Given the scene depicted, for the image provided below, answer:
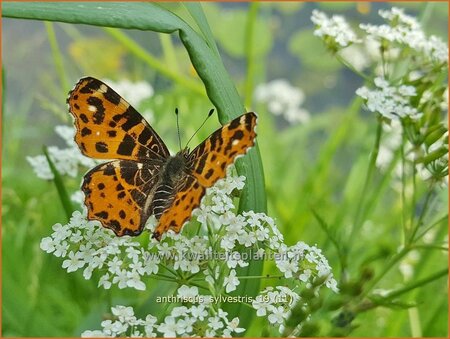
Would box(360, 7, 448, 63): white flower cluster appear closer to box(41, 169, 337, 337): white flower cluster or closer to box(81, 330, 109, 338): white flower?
box(41, 169, 337, 337): white flower cluster

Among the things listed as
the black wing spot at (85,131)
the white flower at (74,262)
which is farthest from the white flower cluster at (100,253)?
the black wing spot at (85,131)

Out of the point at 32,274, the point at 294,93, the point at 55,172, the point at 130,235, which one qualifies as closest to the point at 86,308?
the point at 32,274

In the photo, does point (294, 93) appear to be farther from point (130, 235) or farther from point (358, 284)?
point (358, 284)

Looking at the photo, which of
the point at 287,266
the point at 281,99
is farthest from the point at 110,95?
the point at 281,99

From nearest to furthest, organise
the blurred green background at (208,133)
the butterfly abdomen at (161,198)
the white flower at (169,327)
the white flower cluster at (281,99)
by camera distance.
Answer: the white flower at (169,327)
the butterfly abdomen at (161,198)
the blurred green background at (208,133)
the white flower cluster at (281,99)

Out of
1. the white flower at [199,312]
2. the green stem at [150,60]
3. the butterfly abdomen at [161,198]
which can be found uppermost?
the green stem at [150,60]

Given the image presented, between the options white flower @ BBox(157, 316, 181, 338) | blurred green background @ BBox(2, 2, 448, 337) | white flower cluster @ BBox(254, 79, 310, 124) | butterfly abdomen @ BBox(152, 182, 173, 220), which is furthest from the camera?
white flower cluster @ BBox(254, 79, 310, 124)

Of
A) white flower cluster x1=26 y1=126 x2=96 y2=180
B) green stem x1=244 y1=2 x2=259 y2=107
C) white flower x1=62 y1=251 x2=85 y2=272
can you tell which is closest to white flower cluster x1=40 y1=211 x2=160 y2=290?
white flower x1=62 y1=251 x2=85 y2=272

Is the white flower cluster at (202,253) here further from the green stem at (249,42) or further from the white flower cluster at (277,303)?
the green stem at (249,42)
